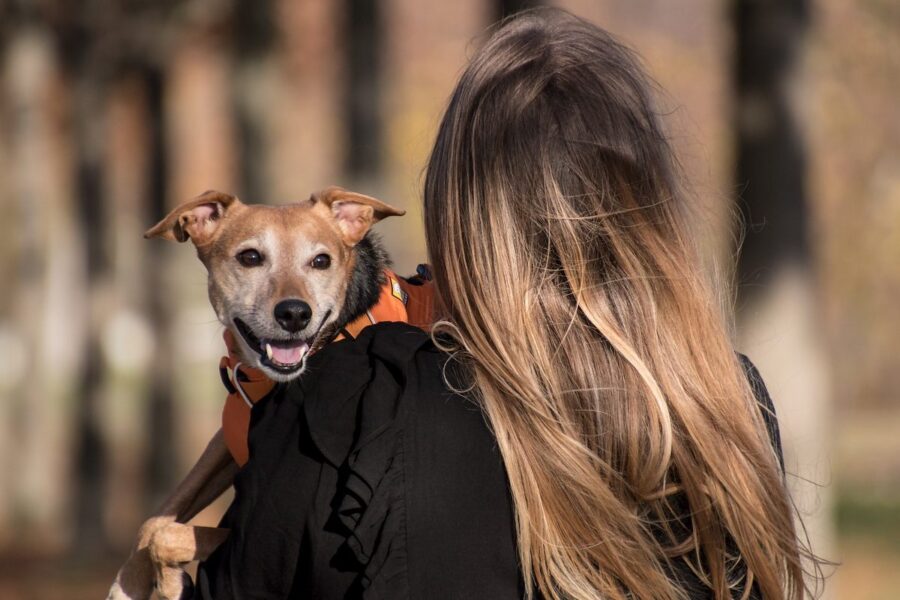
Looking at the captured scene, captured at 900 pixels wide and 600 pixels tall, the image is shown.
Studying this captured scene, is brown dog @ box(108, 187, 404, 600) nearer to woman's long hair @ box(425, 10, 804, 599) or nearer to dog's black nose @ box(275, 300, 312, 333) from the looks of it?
dog's black nose @ box(275, 300, 312, 333)

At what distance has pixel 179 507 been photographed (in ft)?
11.4

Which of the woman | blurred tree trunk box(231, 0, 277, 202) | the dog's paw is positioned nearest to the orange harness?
the dog's paw

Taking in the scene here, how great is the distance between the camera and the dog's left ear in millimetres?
3898

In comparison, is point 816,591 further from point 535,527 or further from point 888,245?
point 888,245

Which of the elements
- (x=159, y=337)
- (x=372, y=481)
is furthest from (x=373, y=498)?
(x=159, y=337)

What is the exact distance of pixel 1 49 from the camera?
46.6 ft

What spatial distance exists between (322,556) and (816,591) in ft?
4.11

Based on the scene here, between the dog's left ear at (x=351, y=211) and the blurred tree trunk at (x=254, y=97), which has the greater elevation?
the blurred tree trunk at (x=254, y=97)

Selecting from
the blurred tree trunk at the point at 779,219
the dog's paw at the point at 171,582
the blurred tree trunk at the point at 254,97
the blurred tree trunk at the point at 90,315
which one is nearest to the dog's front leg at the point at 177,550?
the dog's paw at the point at 171,582

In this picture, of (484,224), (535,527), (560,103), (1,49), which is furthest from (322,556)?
(1,49)

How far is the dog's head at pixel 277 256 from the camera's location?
3602 millimetres

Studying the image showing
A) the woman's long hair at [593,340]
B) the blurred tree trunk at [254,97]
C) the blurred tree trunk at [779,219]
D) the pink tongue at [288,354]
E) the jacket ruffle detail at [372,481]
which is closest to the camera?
the jacket ruffle detail at [372,481]

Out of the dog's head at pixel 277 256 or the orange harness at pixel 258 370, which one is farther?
the dog's head at pixel 277 256

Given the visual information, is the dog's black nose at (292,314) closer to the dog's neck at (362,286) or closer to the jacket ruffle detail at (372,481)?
the dog's neck at (362,286)
